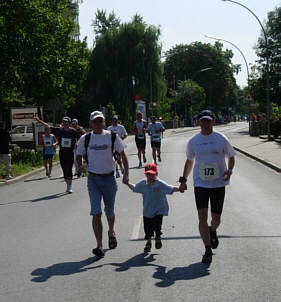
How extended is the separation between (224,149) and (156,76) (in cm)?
5200

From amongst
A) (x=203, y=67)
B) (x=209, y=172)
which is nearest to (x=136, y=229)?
(x=209, y=172)

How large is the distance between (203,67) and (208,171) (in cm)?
9447

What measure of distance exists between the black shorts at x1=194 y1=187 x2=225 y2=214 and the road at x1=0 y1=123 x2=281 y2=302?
22.8 inches

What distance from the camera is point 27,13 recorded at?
29.4m

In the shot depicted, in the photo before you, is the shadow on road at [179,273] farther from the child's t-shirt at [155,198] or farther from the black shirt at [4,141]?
the black shirt at [4,141]

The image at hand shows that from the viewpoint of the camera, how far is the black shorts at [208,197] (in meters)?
6.88

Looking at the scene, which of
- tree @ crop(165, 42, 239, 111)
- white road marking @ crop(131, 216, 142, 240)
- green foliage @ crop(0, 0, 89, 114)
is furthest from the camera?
tree @ crop(165, 42, 239, 111)

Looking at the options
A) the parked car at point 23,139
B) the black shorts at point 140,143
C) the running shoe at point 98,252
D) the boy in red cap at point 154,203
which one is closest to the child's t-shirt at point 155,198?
the boy in red cap at point 154,203

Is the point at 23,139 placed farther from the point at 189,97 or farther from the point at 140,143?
the point at 189,97

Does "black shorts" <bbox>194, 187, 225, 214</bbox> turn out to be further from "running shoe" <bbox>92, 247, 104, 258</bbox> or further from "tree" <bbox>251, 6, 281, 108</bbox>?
"tree" <bbox>251, 6, 281, 108</bbox>

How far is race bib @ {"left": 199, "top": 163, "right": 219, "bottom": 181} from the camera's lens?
22.5ft

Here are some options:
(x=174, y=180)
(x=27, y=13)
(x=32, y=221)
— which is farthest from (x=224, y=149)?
(x=27, y=13)

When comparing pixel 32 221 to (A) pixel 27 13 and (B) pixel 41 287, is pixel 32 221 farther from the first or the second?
(A) pixel 27 13

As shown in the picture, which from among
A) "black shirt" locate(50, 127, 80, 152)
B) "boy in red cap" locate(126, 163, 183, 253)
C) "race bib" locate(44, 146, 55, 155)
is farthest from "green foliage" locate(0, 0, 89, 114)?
"boy in red cap" locate(126, 163, 183, 253)
